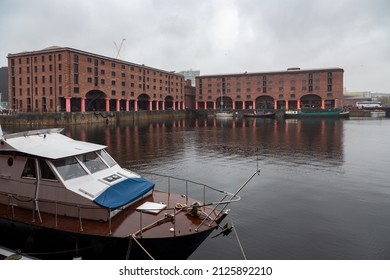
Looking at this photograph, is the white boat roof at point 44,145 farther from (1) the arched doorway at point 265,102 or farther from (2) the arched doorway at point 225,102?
(2) the arched doorway at point 225,102

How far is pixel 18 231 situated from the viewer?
1105cm

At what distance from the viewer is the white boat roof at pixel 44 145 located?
446 inches

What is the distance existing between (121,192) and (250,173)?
1525 centimetres

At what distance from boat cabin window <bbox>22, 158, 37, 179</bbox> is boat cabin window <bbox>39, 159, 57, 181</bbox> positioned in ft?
1.15

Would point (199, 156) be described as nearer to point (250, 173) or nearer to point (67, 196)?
point (250, 173)

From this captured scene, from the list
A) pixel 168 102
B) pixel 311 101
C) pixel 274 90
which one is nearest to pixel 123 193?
pixel 274 90

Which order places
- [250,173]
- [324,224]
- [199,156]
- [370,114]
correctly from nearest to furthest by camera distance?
[324,224]
[250,173]
[199,156]
[370,114]

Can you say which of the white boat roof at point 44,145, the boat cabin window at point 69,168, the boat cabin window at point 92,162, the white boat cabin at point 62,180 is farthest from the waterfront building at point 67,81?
the boat cabin window at point 69,168

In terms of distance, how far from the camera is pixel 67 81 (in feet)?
261

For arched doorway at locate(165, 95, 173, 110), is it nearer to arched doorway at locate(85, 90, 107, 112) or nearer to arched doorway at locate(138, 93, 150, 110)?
arched doorway at locate(138, 93, 150, 110)

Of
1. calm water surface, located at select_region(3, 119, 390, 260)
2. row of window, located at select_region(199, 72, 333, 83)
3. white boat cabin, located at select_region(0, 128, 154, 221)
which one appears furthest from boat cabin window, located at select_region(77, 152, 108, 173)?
row of window, located at select_region(199, 72, 333, 83)

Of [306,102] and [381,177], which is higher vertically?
[306,102]
